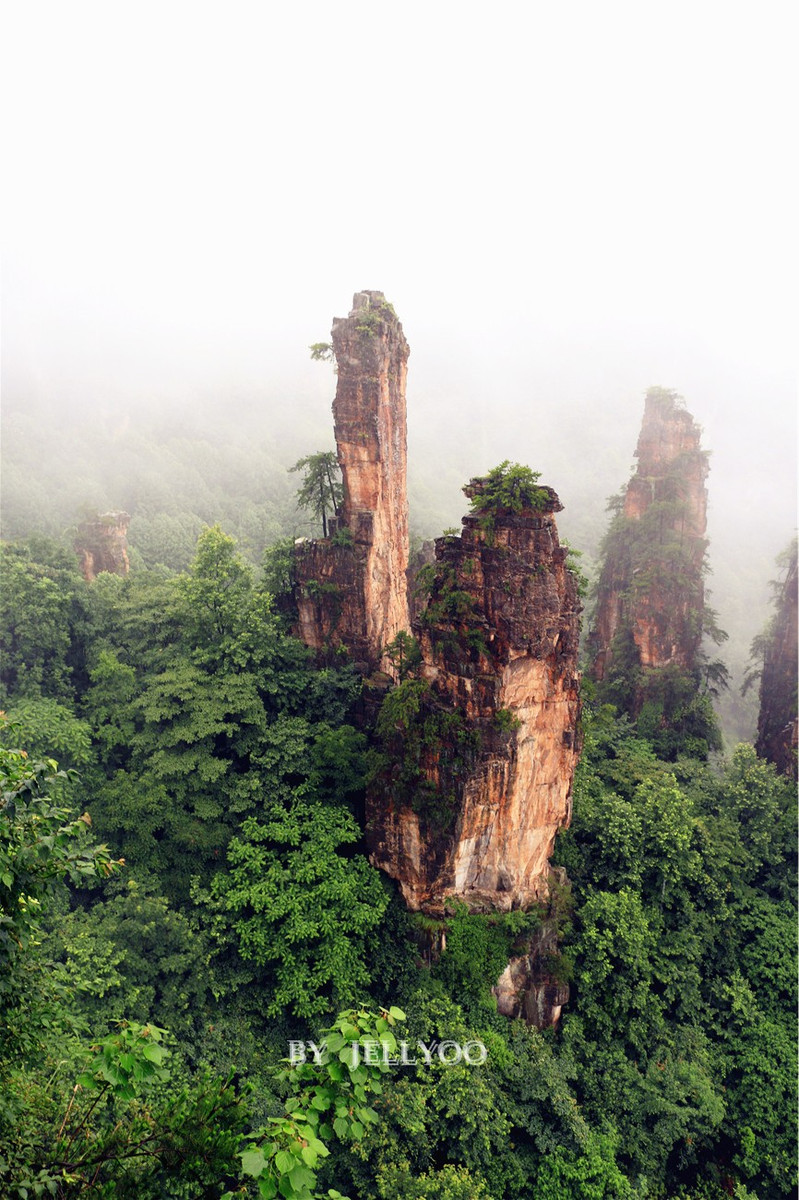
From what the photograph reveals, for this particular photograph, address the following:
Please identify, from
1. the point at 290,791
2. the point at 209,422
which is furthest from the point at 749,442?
the point at 290,791

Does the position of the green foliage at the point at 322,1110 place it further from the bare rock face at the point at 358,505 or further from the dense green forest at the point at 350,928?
the bare rock face at the point at 358,505

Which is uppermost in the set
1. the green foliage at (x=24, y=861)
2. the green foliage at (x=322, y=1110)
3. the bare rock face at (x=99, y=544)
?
the bare rock face at (x=99, y=544)

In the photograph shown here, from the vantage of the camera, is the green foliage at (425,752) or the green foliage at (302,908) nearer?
the green foliage at (302,908)

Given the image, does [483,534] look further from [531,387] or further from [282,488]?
[531,387]

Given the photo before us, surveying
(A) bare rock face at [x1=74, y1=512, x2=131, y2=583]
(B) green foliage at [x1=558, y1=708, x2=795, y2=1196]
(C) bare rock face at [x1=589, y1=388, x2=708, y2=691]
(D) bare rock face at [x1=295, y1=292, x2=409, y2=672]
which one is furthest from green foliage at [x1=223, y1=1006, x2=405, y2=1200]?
(A) bare rock face at [x1=74, y1=512, x2=131, y2=583]

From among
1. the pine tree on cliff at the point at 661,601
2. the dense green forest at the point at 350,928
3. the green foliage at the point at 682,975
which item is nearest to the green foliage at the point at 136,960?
the dense green forest at the point at 350,928

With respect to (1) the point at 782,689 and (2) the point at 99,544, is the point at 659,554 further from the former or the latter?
(2) the point at 99,544

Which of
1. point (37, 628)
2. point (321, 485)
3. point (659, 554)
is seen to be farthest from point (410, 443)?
point (37, 628)
